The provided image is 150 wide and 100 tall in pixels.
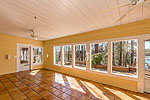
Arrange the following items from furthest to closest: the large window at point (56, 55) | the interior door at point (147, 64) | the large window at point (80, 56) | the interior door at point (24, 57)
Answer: the large window at point (56, 55)
the interior door at point (24, 57)
the large window at point (80, 56)
the interior door at point (147, 64)

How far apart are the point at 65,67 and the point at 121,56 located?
3.50m

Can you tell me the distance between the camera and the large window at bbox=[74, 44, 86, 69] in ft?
15.3

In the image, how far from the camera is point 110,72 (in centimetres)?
332

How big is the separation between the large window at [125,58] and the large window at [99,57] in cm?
45

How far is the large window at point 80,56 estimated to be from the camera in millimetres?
4652

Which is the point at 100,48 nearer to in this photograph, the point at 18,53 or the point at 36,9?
the point at 36,9

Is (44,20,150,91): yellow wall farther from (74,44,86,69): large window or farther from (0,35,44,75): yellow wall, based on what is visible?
(0,35,44,75): yellow wall

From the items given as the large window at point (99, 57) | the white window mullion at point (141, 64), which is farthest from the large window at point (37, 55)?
the white window mullion at point (141, 64)

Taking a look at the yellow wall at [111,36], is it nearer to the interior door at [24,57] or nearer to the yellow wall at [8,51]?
the interior door at [24,57]

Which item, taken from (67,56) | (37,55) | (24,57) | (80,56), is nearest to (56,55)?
(67,56)

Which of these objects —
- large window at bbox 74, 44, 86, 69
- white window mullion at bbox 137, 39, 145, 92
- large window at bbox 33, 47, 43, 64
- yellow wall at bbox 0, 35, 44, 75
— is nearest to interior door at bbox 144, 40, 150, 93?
white window mullion at bbox 137, 39, 145, 92

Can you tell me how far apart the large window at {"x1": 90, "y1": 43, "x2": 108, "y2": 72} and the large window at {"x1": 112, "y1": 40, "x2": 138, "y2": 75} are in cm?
45

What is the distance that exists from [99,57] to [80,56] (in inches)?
50.2

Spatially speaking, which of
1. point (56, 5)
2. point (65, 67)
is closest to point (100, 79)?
point (65, 67)
